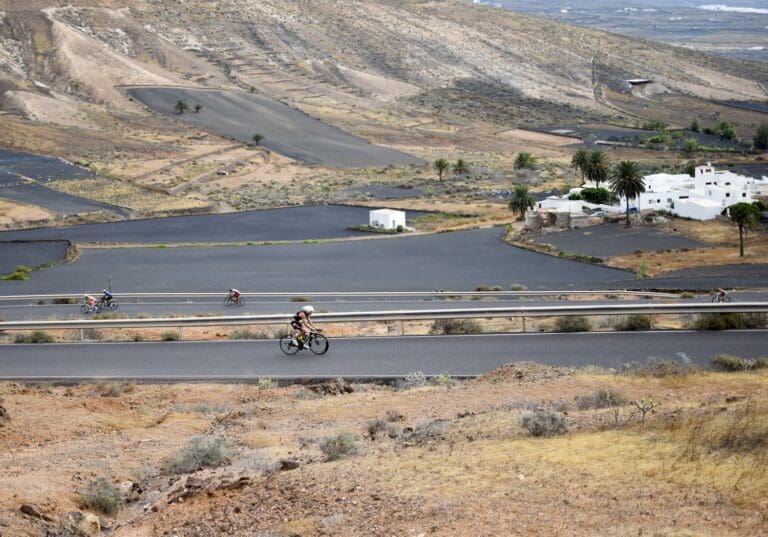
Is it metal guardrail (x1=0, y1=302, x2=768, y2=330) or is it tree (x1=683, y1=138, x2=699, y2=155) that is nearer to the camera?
metal guardrail (x1=0, y1=302, x2=768, y2=330)

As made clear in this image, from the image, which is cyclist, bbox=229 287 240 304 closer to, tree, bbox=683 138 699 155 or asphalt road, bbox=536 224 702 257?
asphalt road, bbox=536 224 702 257

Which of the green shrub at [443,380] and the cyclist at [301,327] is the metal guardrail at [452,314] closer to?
the cyclist at [301,327]

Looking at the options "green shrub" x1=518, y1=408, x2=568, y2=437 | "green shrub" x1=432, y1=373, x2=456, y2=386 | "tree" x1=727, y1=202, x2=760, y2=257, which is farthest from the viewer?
"tree" x1=727, y1=202, x2=760, y2=257

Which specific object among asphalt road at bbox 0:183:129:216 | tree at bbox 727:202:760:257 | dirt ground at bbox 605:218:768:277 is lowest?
dirt ground at bbox 605:218:768:277

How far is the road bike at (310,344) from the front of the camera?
2119cm

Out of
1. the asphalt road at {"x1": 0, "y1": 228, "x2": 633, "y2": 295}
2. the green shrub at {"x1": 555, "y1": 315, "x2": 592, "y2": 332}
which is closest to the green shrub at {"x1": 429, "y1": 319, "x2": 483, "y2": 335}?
the green shrub at {"x1": 555, "y1": 315, "x2": 592, "y2": 332}

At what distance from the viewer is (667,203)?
6738 cm

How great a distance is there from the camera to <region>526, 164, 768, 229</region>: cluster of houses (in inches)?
2532

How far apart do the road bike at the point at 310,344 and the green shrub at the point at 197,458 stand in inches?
307

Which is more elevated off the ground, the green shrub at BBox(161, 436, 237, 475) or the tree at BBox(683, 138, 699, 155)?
the tree at BBox(683, 138, 699, 155)

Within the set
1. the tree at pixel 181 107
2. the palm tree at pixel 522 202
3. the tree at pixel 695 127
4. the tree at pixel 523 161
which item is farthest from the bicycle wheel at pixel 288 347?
the tree at pixel 695 127

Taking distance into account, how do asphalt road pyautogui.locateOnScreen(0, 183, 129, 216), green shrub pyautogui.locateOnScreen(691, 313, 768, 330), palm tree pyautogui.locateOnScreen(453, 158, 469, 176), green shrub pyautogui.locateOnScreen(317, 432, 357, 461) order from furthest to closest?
1. palm tree pyautogui.locateOnScreen(453, 158, 469, 176)
2. asphalt road pyautogui.locateOnScreen(0, 183, 129, 216)
3. green shrub pyautogui.locateOnScreen(691, 313, 768, 330)
4. green shrub pyautogui.locateOnScreen(317, 432, 357, 461)

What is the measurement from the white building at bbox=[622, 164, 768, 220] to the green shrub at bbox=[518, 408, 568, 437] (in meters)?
55.3

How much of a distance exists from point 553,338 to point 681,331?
2.77m
